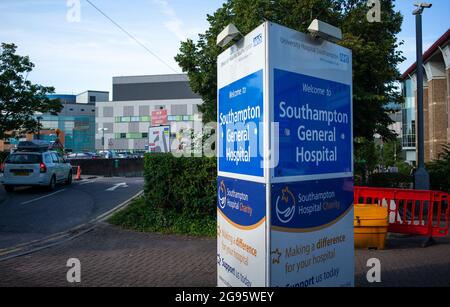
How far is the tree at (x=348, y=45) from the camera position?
10.8 m

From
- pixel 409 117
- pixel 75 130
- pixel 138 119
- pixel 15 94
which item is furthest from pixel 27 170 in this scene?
pixel 75 130

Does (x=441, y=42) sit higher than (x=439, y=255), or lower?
higher

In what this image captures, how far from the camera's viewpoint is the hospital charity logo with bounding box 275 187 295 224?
3080 mm

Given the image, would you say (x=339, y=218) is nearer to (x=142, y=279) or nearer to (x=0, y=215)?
(x=142, y=279)

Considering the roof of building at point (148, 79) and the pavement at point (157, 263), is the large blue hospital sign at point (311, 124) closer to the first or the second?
the pavement at point (157, 263)

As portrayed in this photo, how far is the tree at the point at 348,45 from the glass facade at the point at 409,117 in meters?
37.8

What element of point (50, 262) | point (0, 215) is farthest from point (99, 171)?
point (50, 262)

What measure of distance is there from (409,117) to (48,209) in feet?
163

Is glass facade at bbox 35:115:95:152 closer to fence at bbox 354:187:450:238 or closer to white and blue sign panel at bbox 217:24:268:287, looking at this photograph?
fence at bbox 354:187:450:238

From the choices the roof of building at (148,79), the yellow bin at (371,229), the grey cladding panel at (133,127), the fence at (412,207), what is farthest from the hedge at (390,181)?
the roof of building at (148,79)

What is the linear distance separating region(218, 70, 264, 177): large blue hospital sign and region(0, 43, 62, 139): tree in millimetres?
19779

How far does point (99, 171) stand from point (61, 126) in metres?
78.1
